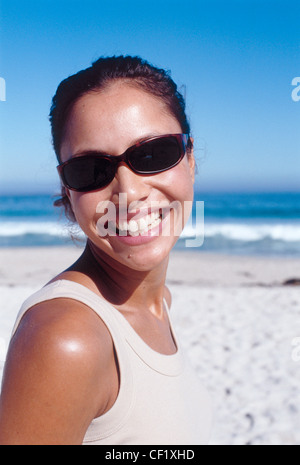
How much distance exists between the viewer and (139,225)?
168 centimetres

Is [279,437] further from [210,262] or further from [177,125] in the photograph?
[210,262]

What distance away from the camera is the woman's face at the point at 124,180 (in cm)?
158

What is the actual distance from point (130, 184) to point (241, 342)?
15.8ft

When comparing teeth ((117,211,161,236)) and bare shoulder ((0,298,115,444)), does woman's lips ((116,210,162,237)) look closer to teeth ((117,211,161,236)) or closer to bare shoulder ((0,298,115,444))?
teeth ((117,211,161,236))

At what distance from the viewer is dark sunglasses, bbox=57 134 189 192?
5.25ft

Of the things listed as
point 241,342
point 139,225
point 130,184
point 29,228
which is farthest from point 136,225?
point 29,228

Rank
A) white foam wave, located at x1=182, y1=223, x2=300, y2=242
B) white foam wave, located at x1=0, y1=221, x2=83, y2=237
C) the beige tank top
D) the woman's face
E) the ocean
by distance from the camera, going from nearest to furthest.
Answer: the beige tank top, the woman's face, the ocean, white foam wave, located at x1=182, y1=223, x2=300, y2=242, white foam wave, located at x1=0, y1=221, x2=83, y2=237

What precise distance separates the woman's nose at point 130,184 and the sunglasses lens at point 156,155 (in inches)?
1.2

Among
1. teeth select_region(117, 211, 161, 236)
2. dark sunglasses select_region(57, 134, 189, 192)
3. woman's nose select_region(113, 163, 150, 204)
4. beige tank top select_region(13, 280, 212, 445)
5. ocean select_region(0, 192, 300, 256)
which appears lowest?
ocean select_region(0, 192, 300, 256)

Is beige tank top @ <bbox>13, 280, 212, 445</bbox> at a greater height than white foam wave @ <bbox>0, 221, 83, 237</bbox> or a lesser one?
greater

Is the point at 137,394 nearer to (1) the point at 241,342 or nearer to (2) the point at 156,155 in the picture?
(2) the point at 156,155

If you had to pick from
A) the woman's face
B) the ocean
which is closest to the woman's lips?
the woman's face

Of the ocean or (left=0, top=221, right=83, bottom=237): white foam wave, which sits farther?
(left=0, top=221, right=83, bottom=237): white foam wave
